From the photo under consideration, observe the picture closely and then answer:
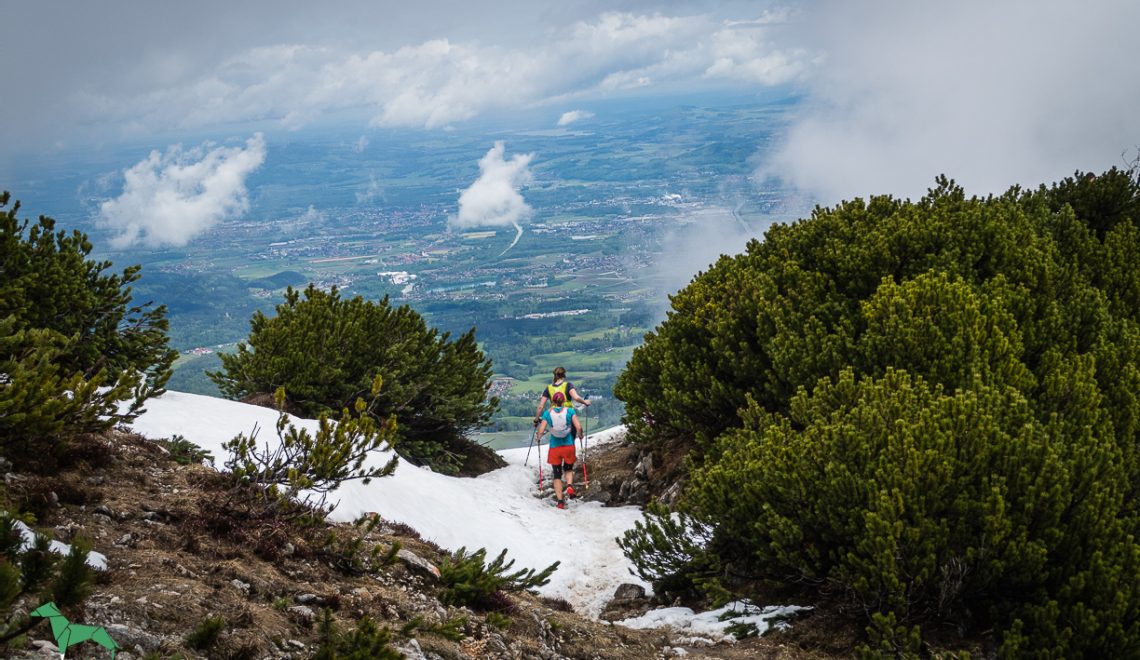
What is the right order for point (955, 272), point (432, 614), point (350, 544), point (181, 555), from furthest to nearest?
point (955, 272)
point (350, 544)
point (432, 614)
point (181, 555)

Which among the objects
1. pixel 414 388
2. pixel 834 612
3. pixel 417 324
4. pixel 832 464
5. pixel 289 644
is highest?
pixel 417 324

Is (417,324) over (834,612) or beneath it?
over

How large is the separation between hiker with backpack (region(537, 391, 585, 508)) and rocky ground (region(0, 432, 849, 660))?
540 cm

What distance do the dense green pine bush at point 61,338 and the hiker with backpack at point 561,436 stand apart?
584cm

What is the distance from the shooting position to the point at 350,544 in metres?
6.62

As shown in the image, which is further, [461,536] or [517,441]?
[517,441]

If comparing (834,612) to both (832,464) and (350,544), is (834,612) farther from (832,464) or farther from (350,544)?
(350,544)

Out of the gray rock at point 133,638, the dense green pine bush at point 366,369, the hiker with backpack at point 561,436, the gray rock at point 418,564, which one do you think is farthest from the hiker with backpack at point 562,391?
the gray rock at point 133,638

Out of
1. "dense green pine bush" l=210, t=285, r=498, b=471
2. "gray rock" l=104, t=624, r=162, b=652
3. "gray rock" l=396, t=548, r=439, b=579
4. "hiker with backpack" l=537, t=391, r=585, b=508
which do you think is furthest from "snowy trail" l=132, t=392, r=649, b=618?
"gray rock" l=104, t=624, r=162, b=652

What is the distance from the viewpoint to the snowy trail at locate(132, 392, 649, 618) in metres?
9.59

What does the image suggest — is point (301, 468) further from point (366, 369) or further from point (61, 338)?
point (366, 369)

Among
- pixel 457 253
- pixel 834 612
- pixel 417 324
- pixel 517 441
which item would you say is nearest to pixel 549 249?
pixel 457 253

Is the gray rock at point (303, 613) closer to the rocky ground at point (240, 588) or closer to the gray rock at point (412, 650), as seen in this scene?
the rocky ground at point (240, 588)

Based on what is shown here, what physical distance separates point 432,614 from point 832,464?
364 cm
